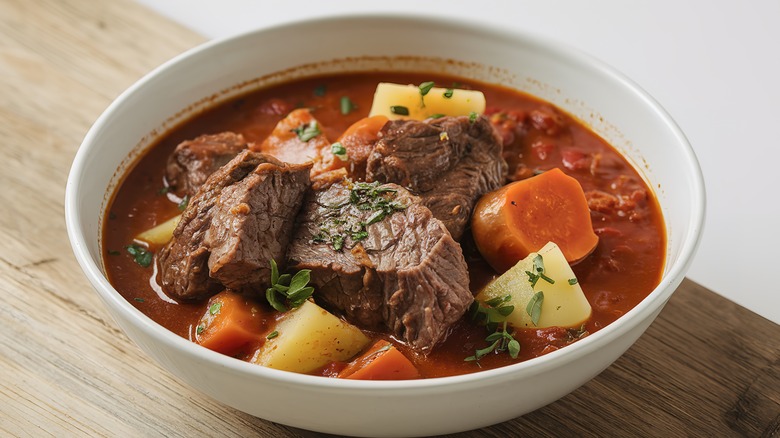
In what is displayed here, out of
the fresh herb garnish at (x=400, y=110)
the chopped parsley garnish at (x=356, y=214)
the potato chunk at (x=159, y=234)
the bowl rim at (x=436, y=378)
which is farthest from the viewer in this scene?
the fresh herb garnish at (x=400, y=110)

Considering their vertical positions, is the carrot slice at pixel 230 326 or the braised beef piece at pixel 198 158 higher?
the braised beef piece at pixel 198 158

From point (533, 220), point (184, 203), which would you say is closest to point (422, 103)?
point (533, 220)

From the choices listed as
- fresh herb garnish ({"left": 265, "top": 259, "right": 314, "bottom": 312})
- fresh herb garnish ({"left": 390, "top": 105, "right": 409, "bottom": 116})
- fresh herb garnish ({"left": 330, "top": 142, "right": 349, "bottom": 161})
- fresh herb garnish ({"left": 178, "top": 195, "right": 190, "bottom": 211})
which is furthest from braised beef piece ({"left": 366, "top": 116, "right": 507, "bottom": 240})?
fresh herb garnish ({"left": 178, "top": 195, "right": 190, "bottom": 211})

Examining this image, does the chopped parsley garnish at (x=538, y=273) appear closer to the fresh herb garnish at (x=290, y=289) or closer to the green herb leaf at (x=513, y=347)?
the green herb leaf at (x=513, y=347)

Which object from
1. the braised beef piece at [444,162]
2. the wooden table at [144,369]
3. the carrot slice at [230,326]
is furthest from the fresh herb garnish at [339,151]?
the wooden table at [144,369]

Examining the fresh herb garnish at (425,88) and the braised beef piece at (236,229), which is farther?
the fresh herb garnish at (425,88)

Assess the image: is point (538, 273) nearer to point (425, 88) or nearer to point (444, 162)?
point (444, 162)

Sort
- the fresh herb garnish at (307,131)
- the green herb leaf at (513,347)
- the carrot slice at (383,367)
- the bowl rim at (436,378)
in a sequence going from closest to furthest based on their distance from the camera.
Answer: the bowl rim at (436,378)
the carrot slice at (383,367)
the green herb leaf at (513,347)
the fresh herb garnish at (307,131)

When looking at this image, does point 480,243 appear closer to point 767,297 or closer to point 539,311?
point 539,311
